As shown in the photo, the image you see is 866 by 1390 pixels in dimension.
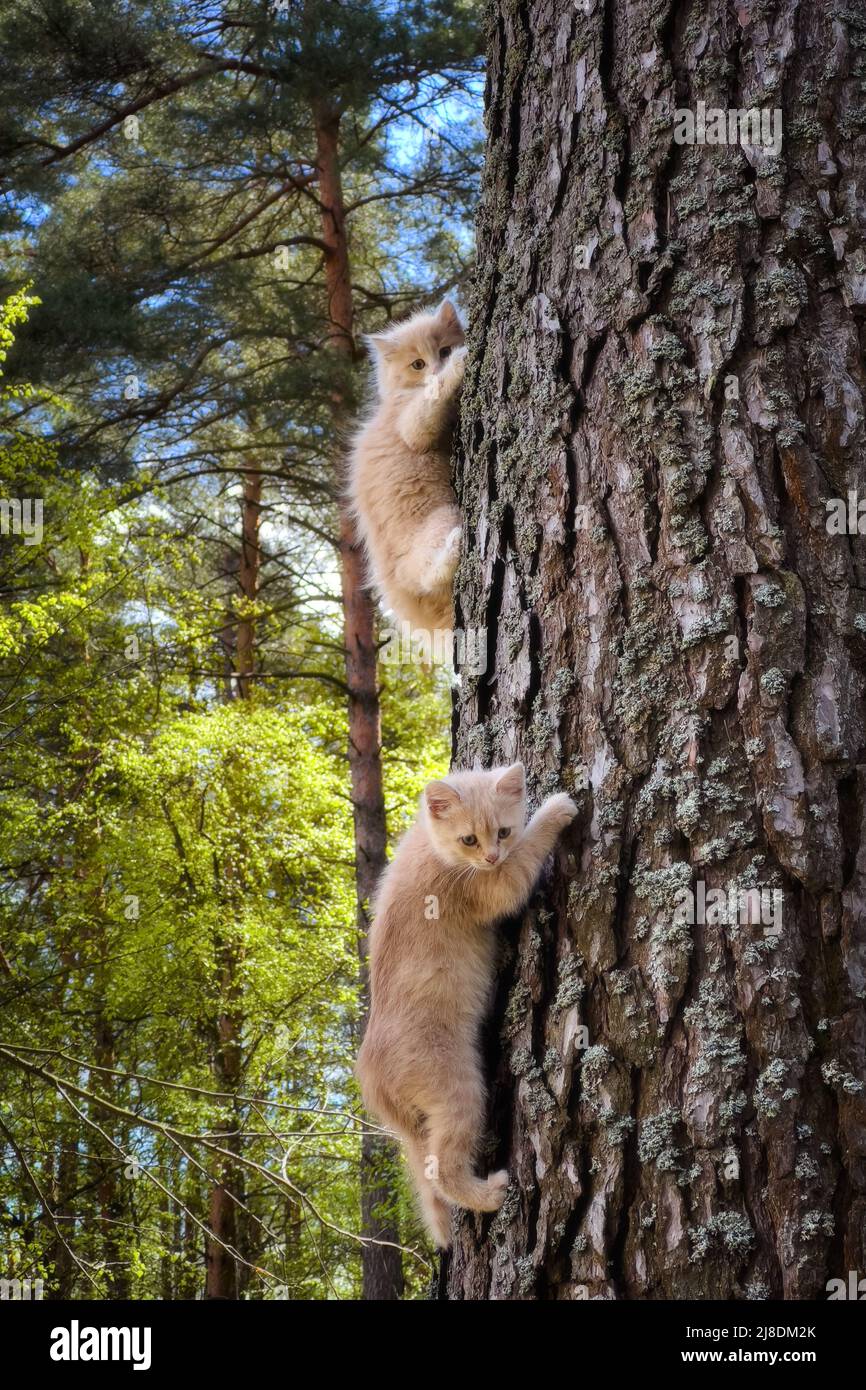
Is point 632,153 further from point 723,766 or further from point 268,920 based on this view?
point 268,920

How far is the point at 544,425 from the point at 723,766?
73cm

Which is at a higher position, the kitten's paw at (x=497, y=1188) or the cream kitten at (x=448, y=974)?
the cream kitten at (x=448, y=974)

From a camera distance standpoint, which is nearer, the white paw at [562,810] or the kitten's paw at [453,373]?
the white paw at [562,810]

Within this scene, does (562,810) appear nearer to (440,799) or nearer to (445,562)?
(440,799)

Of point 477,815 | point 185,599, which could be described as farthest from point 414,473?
point 185,599

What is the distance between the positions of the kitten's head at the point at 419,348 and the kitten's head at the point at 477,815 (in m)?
1.51

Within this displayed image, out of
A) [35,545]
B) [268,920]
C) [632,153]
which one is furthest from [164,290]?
[632,153]

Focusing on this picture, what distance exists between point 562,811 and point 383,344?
221cm

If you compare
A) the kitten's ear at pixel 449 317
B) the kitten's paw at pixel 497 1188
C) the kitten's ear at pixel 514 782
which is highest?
the kitten's ear at pixel 449 317

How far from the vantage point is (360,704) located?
10.0 metres

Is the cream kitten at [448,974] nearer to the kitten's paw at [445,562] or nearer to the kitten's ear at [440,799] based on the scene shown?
the kitten's ear at [440,799]

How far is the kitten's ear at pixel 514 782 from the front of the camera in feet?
6.88

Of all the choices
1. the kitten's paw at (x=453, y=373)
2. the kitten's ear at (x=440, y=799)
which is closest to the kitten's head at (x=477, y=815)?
the kitten's ear at (x=440, y=799)
